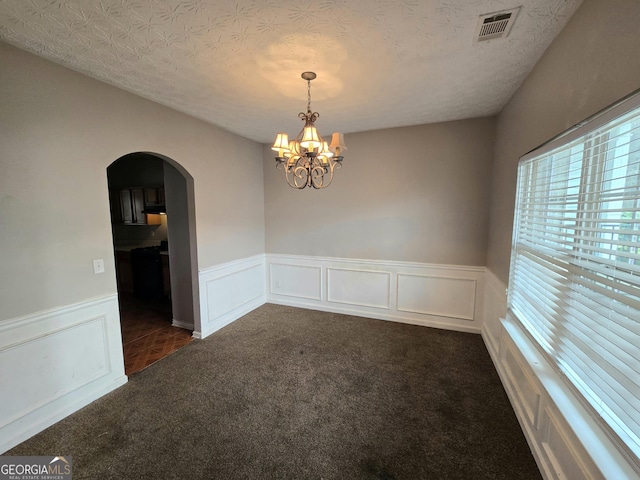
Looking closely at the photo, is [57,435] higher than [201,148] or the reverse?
the reverse

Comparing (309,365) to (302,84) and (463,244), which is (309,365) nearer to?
(463,244)

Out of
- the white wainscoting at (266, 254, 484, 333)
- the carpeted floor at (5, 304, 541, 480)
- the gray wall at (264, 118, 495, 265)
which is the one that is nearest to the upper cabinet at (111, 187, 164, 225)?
the gray wall at (264, 118, 495, 265)

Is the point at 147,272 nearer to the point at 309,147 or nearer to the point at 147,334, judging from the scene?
the point at 147,334

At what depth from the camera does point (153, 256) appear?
461cm

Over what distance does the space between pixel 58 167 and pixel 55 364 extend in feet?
5.05

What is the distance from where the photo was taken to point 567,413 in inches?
51.9

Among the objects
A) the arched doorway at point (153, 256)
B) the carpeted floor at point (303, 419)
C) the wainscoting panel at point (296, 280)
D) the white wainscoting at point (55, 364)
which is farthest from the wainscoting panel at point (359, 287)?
the white wainscoting at point (55, 364)

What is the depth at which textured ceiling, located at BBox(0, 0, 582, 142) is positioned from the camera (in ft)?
4.86

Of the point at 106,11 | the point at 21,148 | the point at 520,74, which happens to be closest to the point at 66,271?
the point at 21,148

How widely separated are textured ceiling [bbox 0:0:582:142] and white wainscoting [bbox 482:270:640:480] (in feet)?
6.79

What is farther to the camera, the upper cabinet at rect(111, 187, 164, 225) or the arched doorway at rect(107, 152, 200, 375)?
the upper cabinet at rect(111, 187, 164, 225)

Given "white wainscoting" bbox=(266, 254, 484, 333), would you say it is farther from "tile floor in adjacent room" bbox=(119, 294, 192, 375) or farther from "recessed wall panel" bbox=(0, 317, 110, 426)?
"recessed wall panel" bbox=(0, 317, 110, 426)

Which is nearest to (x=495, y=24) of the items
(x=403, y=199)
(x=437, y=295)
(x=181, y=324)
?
(x=403, y=199)

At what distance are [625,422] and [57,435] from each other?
11.0ft
